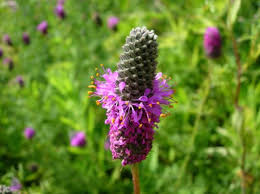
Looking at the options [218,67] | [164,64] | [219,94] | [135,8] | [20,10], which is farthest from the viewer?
[135,8]

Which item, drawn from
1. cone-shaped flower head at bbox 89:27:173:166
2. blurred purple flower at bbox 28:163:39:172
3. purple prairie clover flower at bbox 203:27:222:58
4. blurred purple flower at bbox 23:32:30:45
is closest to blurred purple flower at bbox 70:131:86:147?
blurred purple flower at bbox 28:163:39:172

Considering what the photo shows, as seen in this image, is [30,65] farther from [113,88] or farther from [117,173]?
[113,88]

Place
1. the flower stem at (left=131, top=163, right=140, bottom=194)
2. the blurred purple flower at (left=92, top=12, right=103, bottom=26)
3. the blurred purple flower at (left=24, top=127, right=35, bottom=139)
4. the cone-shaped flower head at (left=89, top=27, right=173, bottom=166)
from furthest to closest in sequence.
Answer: the blurred purple flower at (left=92, top=12, right=103, bottom=26)
the blurred purple flower at (left=24, top=127, right=35, bottom=139)
the flower stem at (left=131, top=163, right=140, bottom=194)
the cone-shaped flower head at (left=89, top=27, right=173, bottom=166)

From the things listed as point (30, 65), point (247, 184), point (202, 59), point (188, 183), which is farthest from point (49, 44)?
point (247, 184)

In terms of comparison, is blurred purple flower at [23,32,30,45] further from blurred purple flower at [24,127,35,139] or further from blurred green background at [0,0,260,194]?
blurred purple flower at [24,127,35,139]

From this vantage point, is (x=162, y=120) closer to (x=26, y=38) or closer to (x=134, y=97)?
(x=134, y=97)

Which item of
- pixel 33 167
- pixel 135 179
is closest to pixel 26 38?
pixel 33 167
